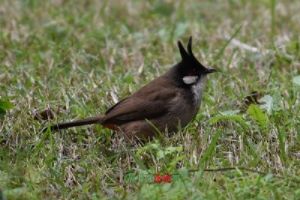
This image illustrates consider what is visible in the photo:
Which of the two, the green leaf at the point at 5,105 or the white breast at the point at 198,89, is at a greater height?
the green leaf at the point at 5,105

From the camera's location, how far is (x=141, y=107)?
6043 mm

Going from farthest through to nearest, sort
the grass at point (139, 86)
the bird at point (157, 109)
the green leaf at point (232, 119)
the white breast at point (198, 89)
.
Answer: the white breast at point (198, 89) → the bird at point (157, 109) → the green leaf at point (232, 119) → the grass at point (139, 86)

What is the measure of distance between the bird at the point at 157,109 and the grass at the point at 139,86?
11 centimetres

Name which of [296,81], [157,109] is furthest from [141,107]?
[296,81]

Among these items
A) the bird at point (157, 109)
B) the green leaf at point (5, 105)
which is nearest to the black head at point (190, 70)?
the bird at point (157, 109)

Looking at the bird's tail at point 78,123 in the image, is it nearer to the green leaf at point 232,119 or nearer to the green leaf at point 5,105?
the green leaf at point 5,105

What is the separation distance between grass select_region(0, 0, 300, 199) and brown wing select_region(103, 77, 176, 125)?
17cm

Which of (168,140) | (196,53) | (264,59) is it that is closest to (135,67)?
(196,53)

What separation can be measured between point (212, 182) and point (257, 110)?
3.82ft

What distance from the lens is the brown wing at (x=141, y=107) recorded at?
598cm

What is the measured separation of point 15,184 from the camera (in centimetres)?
484

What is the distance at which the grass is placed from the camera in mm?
4875

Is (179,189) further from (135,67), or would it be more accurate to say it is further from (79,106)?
(135,67)

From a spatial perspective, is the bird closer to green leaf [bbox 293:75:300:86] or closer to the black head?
the black head
